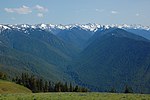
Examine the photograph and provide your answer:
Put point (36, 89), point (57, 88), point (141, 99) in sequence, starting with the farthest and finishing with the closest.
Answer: point (36, 89), point (57, 88), point (141, 99)

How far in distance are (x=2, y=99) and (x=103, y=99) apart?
1332 cm

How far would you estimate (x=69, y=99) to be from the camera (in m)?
39.5

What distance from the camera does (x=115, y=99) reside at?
131ft

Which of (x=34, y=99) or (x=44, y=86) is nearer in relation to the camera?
(x=34, y=99)

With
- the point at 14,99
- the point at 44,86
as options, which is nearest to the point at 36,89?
the point at 44,86

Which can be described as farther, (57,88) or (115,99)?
(57,88)

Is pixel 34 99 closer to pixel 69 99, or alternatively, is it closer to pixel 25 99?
pixel 25 99

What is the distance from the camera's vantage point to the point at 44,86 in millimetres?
155375

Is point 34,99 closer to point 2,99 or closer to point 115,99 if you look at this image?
point 2,99

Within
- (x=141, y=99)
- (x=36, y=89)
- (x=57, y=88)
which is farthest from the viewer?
(x=36, y=89)

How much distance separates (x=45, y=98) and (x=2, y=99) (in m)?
5.71

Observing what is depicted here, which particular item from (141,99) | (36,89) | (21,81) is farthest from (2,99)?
(21,81)

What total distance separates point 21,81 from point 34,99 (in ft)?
397

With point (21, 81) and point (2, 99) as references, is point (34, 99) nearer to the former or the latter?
point (2, 99)
